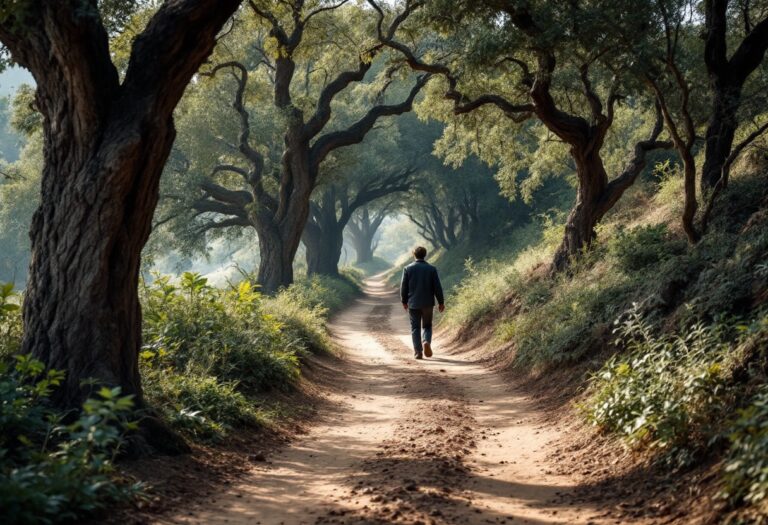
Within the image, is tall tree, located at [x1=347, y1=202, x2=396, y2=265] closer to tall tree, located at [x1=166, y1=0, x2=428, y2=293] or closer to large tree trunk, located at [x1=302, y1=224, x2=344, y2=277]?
large tree trunk, located at [x1=302, y1=224, x2=344, y2=277]

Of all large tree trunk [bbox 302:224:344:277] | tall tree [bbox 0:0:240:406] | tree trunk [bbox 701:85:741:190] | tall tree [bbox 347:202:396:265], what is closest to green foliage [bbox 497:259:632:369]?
tree trunk [bbox 701:85:741:190]

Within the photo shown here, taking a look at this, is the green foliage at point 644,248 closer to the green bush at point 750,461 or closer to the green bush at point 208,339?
the green bush at point 208,339

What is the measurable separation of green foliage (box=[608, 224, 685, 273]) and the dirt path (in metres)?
3.28

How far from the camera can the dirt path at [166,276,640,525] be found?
430cm

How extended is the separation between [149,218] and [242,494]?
2645mm

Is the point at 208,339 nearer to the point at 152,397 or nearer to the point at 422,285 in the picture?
the point at 152,397

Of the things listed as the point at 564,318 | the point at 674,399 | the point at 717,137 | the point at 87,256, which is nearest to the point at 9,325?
the point at 87,256

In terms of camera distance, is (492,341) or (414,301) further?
(492,341)

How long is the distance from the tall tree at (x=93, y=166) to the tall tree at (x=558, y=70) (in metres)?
6.17

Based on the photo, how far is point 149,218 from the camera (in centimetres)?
598

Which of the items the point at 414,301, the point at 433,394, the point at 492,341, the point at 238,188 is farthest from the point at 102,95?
the point at 238,188

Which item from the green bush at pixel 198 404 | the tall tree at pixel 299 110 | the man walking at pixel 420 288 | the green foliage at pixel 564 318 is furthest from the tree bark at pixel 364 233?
the green bush at pixel 198 404

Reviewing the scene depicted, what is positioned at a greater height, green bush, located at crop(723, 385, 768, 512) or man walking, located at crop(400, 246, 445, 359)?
man walking, located at crop(400, 246, 445, 359)

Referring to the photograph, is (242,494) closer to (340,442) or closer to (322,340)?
(340,442)
